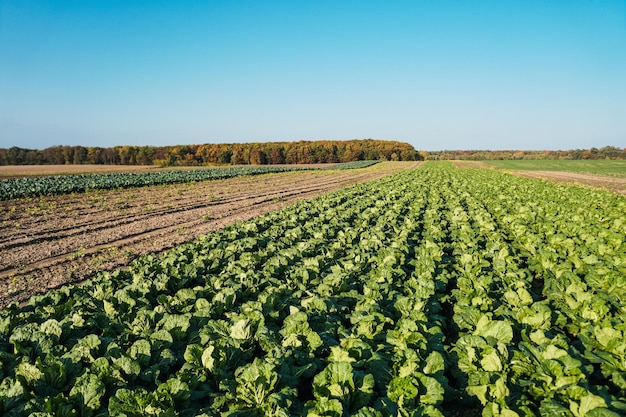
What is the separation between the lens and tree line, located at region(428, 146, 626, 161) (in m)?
108

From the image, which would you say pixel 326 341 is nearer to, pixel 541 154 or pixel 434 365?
pixel 434 365

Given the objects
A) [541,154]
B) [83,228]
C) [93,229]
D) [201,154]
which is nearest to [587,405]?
[93,229]

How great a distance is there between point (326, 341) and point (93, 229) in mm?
14042

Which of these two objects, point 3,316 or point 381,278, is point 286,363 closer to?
point 381,278

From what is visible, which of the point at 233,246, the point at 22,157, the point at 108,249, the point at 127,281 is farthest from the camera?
the point at 22,157

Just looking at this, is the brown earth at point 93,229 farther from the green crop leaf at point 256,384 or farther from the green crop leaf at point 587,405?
the green crop leaf at point 587,405

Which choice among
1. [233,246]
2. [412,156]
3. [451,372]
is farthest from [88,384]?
[412,156]

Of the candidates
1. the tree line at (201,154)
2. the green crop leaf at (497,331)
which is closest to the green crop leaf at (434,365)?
the green crop leaf at (497,331)

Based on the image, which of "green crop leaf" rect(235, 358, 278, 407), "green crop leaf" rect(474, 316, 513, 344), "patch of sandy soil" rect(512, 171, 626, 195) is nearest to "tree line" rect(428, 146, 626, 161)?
"patch of sandy soil" rect(512, 171, 626, 195)

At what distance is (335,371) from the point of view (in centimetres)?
336

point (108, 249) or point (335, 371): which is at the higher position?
point (335, 371)

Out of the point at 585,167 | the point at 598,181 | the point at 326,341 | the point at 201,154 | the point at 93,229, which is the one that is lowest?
the point at 93,229

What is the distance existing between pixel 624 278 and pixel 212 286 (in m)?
7.09

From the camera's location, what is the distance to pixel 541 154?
121 metres
